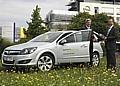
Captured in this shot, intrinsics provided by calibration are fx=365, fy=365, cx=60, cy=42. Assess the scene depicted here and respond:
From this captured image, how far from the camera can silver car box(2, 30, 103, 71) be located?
11.3m

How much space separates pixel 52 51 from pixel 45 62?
0.49 meters

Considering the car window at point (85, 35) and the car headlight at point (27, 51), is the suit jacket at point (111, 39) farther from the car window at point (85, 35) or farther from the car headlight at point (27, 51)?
the car headlight at point (27, 51)

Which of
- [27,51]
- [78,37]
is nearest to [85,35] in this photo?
[78,37]

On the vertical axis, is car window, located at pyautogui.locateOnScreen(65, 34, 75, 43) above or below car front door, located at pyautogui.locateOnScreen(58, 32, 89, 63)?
above

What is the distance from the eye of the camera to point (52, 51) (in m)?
11.7

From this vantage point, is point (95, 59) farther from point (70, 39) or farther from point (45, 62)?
point (45, 62)

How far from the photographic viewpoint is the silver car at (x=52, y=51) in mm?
11289

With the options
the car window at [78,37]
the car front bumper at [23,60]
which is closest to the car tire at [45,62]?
the car front bumper at [23,60]

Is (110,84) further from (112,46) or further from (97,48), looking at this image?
(97,48)

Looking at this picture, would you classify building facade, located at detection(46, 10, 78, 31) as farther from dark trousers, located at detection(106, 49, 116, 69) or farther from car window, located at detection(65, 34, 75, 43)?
dark trousers, located at detection(106, 49, 116, 69)

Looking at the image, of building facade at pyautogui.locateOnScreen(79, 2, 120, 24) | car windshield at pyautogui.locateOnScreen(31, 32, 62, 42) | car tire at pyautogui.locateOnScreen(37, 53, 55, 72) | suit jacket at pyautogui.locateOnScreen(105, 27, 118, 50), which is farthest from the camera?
building facade at pyautogui.locateOnScreen(79, 2, 120, 24)

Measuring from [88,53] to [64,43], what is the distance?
1134mm

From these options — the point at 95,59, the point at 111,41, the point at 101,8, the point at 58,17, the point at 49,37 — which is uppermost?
the point at 101,8

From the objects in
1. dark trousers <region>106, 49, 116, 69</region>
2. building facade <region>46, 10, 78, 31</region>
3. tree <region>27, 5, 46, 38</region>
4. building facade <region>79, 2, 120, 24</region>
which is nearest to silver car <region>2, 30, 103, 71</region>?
dark trousers <region>106, 49, 116, 69</region>
